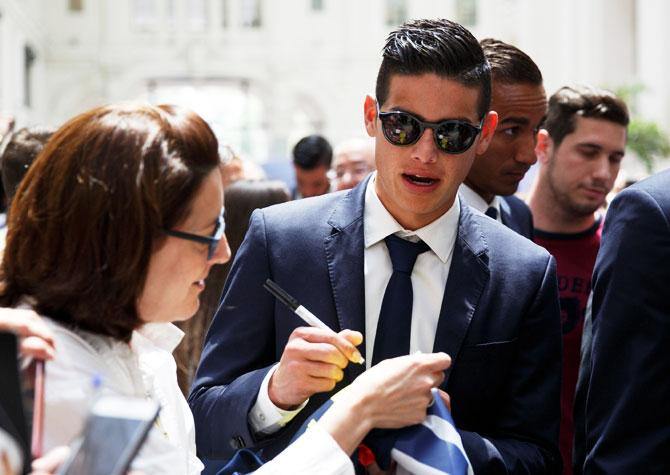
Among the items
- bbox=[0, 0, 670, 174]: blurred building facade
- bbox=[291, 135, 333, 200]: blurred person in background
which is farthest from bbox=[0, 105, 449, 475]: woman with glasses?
bbox=[0, 0, 670, 174]: blurred building facade

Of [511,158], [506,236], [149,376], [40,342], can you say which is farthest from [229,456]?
A: [511,158]

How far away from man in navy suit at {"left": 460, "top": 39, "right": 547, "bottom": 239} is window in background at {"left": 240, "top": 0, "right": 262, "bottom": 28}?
47411 mm

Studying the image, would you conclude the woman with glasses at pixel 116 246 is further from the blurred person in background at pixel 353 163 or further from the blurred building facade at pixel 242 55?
the blurred building facade at pixel 242 55

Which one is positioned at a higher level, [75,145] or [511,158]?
[75,145]

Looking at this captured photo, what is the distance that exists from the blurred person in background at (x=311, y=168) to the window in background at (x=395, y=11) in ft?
138

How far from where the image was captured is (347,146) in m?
7.27

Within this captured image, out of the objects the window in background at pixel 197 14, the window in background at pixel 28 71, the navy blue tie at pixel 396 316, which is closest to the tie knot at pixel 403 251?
the navy blue tie at pixel 396 316

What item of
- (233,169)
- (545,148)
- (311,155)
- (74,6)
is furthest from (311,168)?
(74,6)

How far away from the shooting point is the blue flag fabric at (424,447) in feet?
8.07

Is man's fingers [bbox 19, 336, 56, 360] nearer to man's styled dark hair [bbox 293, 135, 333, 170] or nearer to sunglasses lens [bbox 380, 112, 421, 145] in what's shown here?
sunglasses lens [bbox 380, 112, 421, 145]

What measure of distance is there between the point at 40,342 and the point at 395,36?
5.51ft

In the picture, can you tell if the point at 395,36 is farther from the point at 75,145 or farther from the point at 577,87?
the point at 577,87

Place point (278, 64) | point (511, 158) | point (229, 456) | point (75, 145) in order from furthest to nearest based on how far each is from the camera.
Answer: point (278, 64)
point (511, 158)
point (229, 456)
point (75, 145)

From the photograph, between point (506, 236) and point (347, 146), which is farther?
point (347, 146)
